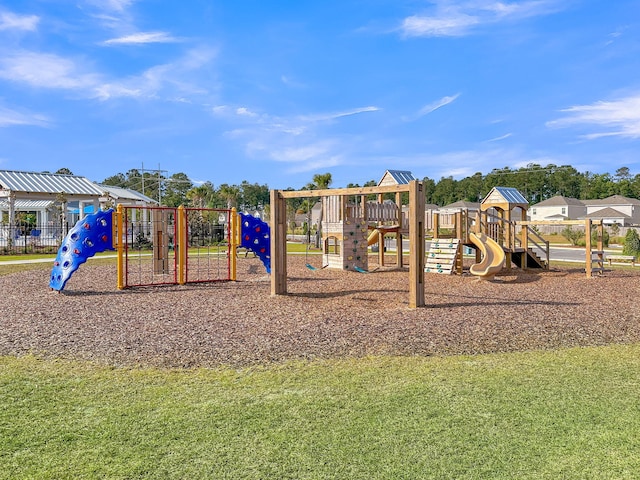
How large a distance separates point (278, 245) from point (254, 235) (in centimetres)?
337

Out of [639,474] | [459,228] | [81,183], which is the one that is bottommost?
[639,474]

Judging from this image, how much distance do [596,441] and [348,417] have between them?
185 centimetres

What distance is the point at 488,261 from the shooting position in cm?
1417

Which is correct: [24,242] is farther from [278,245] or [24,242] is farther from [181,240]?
[278,245]

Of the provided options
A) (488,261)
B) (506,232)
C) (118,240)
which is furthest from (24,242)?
(488,261)

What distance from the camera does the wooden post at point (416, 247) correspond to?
9461 mm

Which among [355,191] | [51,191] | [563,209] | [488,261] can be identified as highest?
[563,209]

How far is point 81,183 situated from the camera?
1377 inches

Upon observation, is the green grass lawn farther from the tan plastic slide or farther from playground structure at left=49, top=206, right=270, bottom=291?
the tan plastic slide

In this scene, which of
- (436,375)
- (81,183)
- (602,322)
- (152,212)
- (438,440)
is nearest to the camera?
(438,440)

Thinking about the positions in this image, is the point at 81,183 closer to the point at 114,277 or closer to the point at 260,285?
the point at 114,277

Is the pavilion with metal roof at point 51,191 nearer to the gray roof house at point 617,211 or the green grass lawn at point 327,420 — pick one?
the green grass lawn at point 327,420

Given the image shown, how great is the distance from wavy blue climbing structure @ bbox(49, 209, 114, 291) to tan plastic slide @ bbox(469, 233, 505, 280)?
9.30 meters

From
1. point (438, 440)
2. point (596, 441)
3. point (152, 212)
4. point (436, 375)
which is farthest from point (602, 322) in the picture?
point (152, 212)
